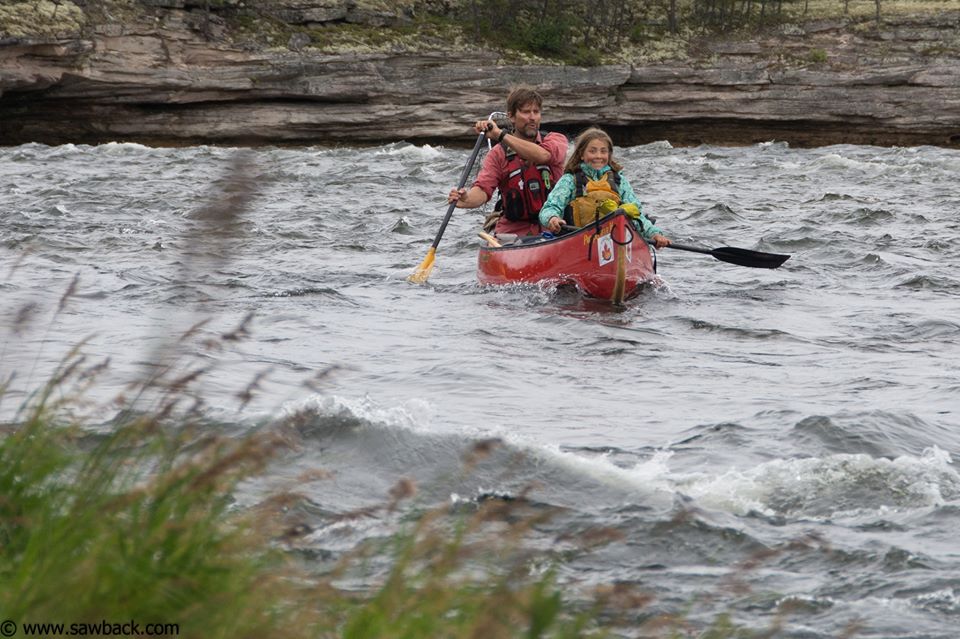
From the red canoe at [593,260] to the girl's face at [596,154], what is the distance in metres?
0.61

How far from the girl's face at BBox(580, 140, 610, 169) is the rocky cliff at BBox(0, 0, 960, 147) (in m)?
21.9

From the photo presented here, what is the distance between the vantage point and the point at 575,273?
959cm

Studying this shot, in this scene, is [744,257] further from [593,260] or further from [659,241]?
[593,260]

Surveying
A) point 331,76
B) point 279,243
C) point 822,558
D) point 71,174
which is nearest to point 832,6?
point 331,76

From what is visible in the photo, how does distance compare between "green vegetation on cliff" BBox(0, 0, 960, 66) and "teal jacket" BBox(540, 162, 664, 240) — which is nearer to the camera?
"teal jacket" BBox(540, 162, 664, 240)

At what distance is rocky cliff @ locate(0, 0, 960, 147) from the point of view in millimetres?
29953

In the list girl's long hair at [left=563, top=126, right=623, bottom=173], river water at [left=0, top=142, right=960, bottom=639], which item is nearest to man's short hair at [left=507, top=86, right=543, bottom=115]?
girl's long hair at [left=563, top=126, right=623, bottom=173]

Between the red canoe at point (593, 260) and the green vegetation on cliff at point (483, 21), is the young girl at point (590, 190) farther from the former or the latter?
the green vegetation on cliff at point (483, 21)

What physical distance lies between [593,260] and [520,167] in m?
1.61

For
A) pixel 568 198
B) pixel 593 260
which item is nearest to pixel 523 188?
pixel 568 198

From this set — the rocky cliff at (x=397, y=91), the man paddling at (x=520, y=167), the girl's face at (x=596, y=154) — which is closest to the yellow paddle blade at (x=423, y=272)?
the man paddling at (x=520, y=167)

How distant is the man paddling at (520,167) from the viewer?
1045 centimetres

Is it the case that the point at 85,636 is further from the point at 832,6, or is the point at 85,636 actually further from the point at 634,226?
the point at 832,6

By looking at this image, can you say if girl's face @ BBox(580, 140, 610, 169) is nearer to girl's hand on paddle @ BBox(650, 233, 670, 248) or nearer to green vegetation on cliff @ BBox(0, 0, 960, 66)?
girl's hand on paddle @ BBox(650, 233, 670, 248)
